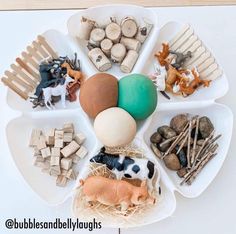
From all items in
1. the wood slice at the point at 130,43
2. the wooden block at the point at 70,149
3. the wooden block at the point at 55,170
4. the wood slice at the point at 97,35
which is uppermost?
the wood slice at the point at 97,35

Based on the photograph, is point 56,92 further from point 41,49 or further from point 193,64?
point 193,64

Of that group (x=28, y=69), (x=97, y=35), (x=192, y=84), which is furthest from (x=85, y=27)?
(x=192, y=84)

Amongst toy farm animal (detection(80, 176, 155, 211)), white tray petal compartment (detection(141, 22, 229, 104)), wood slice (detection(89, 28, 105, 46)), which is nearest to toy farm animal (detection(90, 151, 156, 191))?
toy farm animal (detection(80, 176, 155, 211))

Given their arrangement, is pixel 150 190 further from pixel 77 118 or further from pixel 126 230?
pixel 77 118

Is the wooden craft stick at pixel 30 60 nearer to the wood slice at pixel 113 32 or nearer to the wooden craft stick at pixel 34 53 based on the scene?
the wooden craft stick at pixel 34 53

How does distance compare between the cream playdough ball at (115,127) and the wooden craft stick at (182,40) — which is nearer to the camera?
the cream playdough ball at (115,127)

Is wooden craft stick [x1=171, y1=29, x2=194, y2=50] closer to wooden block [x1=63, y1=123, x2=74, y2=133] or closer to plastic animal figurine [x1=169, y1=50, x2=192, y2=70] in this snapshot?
plastic animal figurine [x1=169, y1=50, x2=192, y2=70]

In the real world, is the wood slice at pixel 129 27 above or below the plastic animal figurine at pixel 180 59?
above

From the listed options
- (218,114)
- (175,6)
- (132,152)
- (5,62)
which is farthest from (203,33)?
(5,62)

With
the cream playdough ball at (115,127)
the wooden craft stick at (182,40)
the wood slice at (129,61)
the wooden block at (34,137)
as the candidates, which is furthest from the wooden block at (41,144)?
the wooden craft stick at (182,40)
